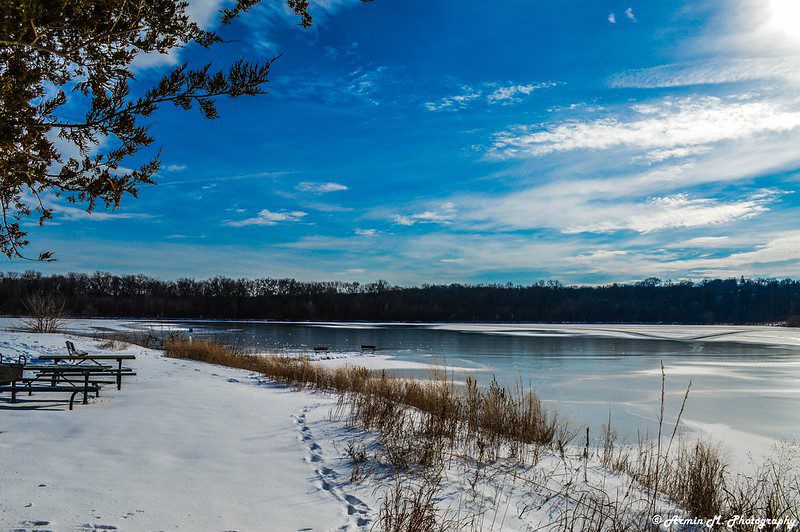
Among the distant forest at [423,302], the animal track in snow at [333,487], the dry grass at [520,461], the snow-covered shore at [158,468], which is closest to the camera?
the snow-covered shore at [158,468]

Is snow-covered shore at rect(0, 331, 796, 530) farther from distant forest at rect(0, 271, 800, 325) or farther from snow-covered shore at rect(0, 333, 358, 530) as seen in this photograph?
distant forest at rect(0, 271, 800, 325)

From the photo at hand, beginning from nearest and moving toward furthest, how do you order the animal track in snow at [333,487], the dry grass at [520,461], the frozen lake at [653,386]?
the animal track in snow at [333,487], the dry grass at [520,461], the frozen lake at [653,386]

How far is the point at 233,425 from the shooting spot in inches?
277

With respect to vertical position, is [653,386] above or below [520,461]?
below

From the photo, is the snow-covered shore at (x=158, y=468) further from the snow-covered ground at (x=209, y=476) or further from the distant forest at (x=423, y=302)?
the distant forest at (x=423, y=302)

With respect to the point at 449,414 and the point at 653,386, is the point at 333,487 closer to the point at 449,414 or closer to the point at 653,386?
the point at 449,414

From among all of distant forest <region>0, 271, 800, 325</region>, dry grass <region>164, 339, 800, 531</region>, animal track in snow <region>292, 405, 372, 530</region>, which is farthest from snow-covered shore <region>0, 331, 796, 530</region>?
distant forest <region>0, 271, 800, 325</region>

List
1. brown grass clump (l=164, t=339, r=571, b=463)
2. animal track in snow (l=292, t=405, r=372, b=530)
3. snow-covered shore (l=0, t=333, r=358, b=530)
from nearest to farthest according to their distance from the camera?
1. snow-covered shore (l=0, t=333, r=358, b=530)
2. animal track in snow (l=292, t=405, r=372, b=530)
3. brown grass clump (l=164, t=339, r=571, b=463)

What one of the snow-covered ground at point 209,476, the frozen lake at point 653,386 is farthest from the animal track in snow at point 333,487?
the frozen lake at point 653,386

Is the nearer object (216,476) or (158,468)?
(216,476)

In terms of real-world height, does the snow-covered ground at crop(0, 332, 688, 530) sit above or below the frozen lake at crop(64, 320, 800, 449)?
above

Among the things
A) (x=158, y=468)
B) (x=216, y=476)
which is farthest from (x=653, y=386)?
(x=158, y=468)

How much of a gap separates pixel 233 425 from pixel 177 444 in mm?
1265

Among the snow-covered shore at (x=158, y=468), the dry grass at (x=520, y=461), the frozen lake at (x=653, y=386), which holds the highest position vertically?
the snow-covered shore at (x=158, y=468)
